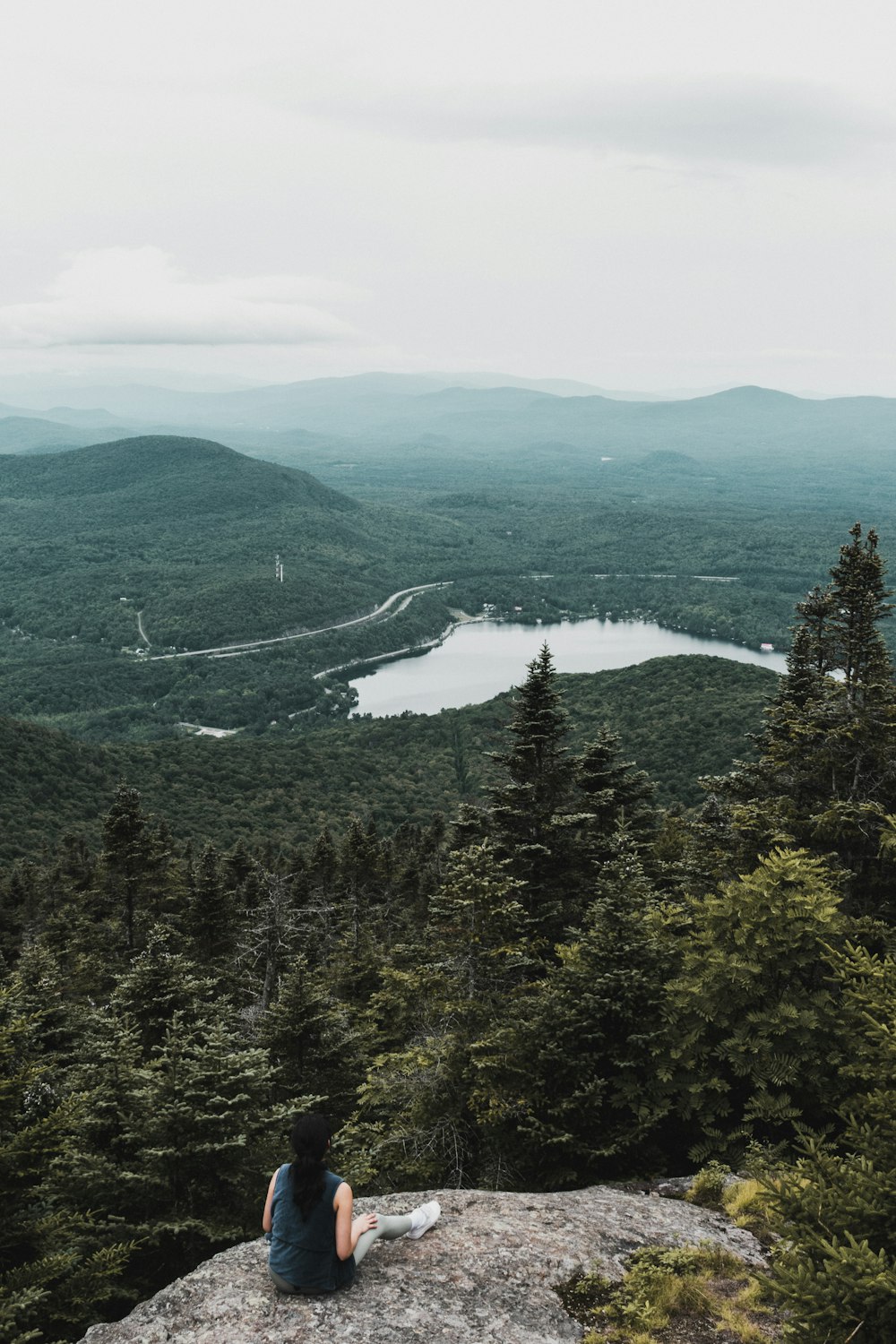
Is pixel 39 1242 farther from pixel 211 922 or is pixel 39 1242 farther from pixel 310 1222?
pixel 211 922

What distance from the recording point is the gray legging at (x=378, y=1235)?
23.9ft

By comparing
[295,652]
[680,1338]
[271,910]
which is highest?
[680,1338]

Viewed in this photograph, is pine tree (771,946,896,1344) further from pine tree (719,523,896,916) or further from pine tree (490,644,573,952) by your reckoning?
pine tree (490,644,573,952)

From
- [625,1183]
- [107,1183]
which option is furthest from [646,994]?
[107,1183]

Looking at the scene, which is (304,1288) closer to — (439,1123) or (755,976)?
(439,1123)

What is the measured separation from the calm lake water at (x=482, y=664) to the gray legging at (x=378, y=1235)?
127m

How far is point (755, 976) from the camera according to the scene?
34.1 feet

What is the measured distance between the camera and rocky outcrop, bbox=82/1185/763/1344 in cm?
695

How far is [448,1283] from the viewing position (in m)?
7.54

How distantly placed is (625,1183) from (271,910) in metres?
14.4

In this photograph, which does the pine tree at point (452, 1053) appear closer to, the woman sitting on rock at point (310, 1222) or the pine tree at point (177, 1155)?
the pine tree at point (177, 1155)

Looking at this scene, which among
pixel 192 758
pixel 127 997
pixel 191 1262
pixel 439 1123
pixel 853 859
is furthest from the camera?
pixel 192 758

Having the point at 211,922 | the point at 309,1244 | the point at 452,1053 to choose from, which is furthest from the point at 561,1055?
the point at 211,922

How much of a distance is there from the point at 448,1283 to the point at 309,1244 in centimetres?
140
